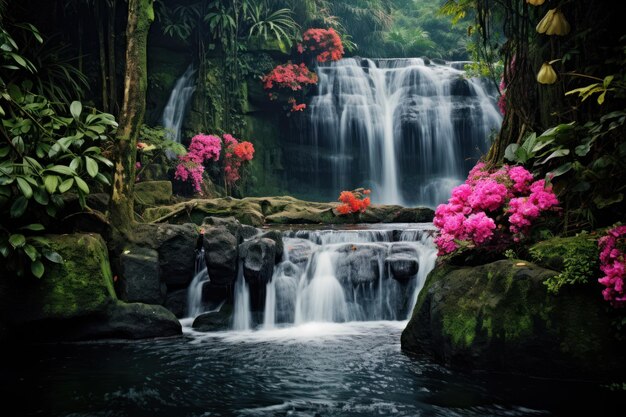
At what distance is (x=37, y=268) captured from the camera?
19.0ft

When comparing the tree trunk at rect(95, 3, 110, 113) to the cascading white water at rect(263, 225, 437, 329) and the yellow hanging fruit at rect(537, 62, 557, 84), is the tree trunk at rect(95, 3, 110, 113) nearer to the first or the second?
the cascading white water at rect(263, 225, 437, 329)

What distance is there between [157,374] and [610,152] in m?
4.59

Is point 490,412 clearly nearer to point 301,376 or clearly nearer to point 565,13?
point 301,376

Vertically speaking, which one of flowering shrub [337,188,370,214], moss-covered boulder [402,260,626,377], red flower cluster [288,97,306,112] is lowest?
moss-covered boulder [402,260,626,377]

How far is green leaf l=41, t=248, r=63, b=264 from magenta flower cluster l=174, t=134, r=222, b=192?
7.97 metres

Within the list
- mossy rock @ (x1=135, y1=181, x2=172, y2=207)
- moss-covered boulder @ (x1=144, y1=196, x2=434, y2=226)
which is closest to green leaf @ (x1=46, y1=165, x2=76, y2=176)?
moss-covered boulder @ (x1=144, y1=196, x2=434, y2=226)

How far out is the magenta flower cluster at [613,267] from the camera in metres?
3.88

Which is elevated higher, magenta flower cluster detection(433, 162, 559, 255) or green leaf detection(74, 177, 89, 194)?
green leaf detection(74, 177, 89, 194)

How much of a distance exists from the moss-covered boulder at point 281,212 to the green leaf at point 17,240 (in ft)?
15.8

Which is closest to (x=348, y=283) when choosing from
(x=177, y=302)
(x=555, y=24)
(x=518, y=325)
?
(x=177, y=302)

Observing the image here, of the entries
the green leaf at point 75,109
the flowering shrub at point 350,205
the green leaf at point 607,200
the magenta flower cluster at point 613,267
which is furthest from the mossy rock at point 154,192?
the magenta flower cluster at point 613,267

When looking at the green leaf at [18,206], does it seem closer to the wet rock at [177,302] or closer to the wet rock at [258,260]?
the wet rock at [177,302]

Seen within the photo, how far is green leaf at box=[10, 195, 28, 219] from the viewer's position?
5613 mm

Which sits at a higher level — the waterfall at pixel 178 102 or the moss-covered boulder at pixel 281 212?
the waterfall at pixel 178 102
